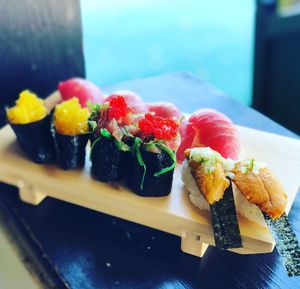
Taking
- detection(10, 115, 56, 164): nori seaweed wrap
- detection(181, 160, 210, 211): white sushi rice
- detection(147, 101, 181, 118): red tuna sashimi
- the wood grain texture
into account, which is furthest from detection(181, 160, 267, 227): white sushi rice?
the wood grain texture

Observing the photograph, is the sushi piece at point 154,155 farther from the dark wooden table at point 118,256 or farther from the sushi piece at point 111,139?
the dark wooden table at point 118,256

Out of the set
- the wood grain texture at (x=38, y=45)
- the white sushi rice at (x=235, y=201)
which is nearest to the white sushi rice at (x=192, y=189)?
the white sushi rice at (x=235, y=201)

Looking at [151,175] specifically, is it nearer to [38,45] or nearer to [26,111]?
[26,111]

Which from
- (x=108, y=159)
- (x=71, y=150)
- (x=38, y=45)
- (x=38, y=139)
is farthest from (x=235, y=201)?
(x=38, y=45)

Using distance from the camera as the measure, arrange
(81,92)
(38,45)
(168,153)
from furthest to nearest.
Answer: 1. (38,45)
2. (81,92)
3. (168,153)

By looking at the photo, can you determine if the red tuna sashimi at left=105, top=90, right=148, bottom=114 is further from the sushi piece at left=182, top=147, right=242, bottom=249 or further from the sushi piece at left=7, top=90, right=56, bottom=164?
the sushi piece at left=182, top=147, right=242, bottom=249

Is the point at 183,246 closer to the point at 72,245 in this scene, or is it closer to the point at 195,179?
the point at 195,179
